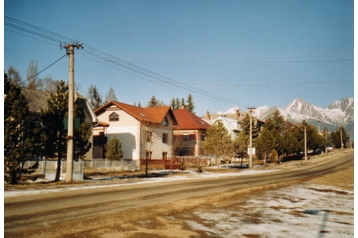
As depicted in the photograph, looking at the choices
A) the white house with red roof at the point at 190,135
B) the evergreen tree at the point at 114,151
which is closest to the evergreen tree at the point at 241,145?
the white house with red roof at the point at 190,135

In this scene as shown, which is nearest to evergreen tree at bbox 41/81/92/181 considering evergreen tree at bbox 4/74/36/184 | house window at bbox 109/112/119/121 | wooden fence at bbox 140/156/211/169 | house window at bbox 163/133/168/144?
evergreen tree at bbox 4/74/36/184

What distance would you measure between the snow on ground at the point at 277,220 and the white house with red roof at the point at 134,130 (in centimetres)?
2905

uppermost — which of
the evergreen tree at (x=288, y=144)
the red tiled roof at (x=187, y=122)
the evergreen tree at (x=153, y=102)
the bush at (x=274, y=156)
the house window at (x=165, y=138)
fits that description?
the evergreen tree at (x=153, y=102)

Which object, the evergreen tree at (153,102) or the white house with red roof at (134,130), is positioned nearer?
the white house with red roof at (134,130)

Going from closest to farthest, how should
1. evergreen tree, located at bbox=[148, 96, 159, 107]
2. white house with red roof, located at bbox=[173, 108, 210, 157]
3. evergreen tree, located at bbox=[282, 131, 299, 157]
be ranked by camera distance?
white house with red roof, located at bbox=[173, 108, 210, 157] → evergreen tree, located at bbox=[282, 131, 299, 157] → evergreen tree, located at bbox=[148, 96, 159, 107]

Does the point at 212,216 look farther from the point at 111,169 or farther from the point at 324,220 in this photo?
the point at 111,169

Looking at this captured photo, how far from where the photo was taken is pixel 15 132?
17.0 metres

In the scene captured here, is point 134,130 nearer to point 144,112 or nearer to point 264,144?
point 144,112

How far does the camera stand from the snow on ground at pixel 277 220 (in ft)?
24.9

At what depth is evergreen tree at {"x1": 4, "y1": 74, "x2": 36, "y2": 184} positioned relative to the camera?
16.8 meters

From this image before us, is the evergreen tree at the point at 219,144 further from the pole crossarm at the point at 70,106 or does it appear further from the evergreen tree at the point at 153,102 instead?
the evergreen tree at the point at 153,102

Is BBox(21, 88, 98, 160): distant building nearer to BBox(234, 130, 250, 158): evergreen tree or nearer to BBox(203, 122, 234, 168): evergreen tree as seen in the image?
BBox(203, 122, 234, 168): evergreen tree

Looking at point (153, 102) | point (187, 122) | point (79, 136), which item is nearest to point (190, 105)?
point (153, 102)

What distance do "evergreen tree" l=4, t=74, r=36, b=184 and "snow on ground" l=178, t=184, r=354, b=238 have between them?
38.2ft
